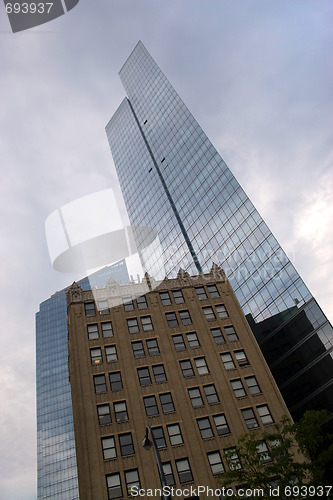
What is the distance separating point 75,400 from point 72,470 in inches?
4003

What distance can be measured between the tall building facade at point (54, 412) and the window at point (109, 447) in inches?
3853

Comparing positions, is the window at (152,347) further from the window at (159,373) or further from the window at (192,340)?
the window at (192,340)

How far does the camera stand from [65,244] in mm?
30391

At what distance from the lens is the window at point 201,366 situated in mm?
41675

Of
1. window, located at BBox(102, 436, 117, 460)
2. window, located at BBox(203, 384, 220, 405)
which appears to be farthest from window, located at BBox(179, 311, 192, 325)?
window, located at BBox(102, 436, 117, 460)

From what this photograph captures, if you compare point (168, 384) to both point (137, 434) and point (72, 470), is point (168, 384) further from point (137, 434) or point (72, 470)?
point (72, 470)

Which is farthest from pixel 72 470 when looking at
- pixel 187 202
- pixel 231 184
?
pixel 231 184

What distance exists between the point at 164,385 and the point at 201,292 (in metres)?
13.6

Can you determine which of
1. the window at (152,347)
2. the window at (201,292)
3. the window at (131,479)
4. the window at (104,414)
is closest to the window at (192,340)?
the window at (152,347)

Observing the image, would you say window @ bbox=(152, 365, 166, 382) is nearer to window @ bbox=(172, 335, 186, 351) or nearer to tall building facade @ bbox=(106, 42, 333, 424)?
window @ bbox=(172, 335, 186, 351)

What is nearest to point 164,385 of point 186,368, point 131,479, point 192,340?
point 186,368

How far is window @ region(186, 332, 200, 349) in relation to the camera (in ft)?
144

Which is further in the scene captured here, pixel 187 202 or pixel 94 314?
pixel 187 202

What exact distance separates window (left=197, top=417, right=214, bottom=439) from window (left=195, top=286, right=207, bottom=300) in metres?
15.0
